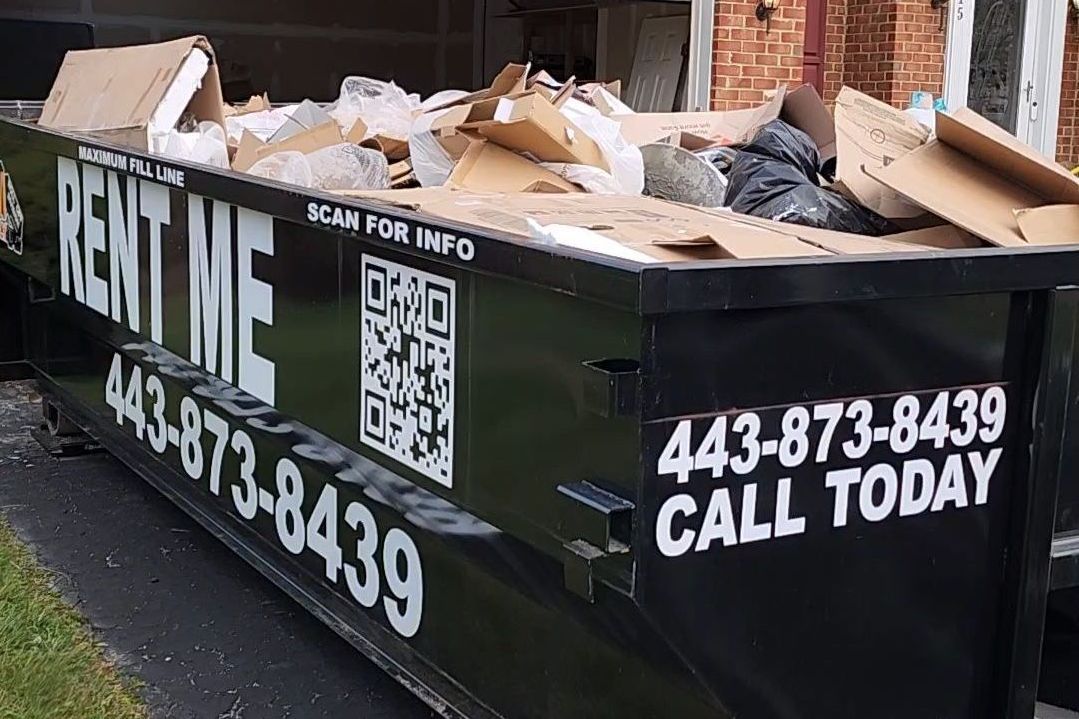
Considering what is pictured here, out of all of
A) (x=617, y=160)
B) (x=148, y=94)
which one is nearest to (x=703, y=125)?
(x=617, y=160)

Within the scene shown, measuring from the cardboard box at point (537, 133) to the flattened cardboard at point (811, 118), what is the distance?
0.75m

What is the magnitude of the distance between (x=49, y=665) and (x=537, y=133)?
201 centimetres

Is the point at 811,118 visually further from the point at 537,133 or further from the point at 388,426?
the point at 388,426

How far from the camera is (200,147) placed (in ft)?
13.6

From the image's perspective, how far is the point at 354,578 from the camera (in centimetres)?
299

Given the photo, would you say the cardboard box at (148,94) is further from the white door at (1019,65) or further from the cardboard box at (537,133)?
the white door at (1019,65)

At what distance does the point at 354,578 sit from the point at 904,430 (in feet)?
4.85

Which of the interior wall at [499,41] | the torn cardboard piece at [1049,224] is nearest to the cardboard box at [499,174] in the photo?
the torn cardboard piece at [1049,224]

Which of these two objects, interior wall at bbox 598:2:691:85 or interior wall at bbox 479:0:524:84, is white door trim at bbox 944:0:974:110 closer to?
interior wall at bbox 598:2:691:85

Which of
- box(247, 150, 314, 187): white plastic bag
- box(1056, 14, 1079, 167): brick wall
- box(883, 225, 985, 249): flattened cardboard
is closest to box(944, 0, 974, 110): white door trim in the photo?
box(1056, 14, 1079, 167): brick wall

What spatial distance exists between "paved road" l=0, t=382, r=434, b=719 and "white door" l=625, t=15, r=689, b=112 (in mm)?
7698

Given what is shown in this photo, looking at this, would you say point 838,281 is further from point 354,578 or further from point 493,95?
point 493,95

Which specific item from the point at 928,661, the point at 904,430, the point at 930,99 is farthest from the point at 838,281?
the point at 930,99

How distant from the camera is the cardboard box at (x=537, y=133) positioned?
11.3 feet
